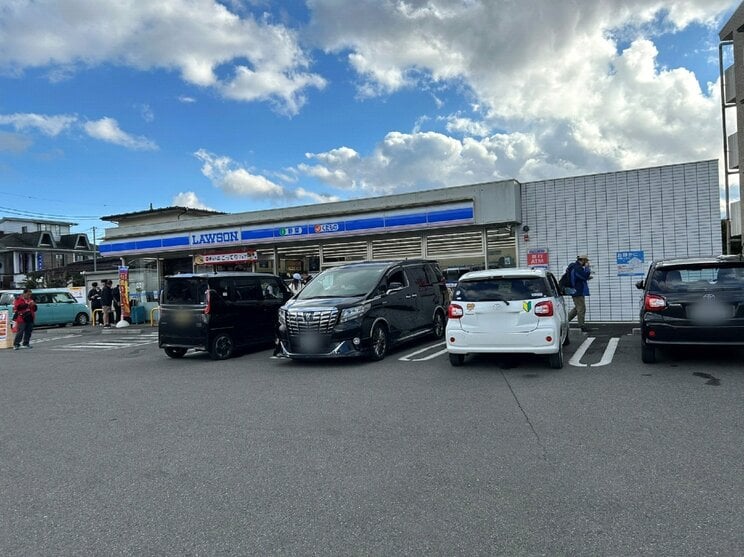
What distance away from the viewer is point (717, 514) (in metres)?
3.52

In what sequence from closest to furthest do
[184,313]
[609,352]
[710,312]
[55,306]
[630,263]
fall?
1. [710,312]
2. [609,352]
3. [184,313]
4. [630,263]
5. [55,306]

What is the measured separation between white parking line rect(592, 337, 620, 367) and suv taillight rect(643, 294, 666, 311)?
1.26 metres

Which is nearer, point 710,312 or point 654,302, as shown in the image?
point 710,312

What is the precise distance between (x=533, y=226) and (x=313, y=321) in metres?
9.09

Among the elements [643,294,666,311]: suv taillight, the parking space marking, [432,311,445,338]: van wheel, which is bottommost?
the parking space marking

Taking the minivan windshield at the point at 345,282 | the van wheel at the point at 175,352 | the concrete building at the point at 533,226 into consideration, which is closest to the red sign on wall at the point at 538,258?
the concrete building at the point at 533,226

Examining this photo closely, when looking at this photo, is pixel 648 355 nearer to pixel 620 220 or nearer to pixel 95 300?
pixel 620 220

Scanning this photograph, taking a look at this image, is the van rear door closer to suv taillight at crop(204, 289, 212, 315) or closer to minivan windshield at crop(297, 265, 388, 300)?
suv taillight at crop(204, 289, 212, 315)

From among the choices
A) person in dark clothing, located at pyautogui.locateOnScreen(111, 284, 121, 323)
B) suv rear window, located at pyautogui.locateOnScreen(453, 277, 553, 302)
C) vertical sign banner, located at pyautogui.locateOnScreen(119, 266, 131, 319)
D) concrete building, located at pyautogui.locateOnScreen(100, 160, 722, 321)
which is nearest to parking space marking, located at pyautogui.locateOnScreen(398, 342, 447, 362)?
suv rear window, located at pyautogui.locateOnScreen(453, 277, 553, 302)

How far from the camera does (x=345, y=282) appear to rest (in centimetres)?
1117

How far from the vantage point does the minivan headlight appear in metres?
A: 9.90

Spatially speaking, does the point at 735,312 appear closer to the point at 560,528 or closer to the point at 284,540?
the point at 560,528

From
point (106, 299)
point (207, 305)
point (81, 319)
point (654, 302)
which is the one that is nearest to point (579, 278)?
point (654, 302)

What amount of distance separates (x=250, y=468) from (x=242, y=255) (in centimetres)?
1758
